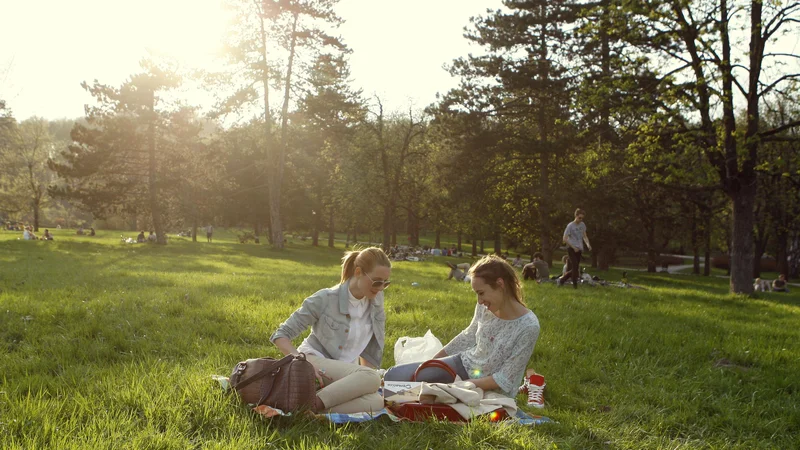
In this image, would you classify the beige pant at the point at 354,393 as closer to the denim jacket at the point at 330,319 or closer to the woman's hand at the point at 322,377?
the woman's hand at the point at 322,377

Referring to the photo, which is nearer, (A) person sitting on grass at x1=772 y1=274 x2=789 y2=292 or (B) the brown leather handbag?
(B) the brown leather handbag

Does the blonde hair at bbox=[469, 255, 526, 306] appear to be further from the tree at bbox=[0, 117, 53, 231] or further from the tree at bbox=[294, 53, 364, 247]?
the tree at bbox=[0, 117, 53, 231]

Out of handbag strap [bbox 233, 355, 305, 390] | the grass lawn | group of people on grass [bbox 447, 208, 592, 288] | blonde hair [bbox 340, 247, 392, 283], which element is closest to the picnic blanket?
the grass lawn

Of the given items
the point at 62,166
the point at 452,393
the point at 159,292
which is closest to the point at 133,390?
the point at 452,393

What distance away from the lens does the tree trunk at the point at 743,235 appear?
16.6 m

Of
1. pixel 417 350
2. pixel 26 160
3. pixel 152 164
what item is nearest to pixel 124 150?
pixel 152 164

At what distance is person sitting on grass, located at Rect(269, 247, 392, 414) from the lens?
4.65m

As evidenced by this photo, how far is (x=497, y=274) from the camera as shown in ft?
16.5

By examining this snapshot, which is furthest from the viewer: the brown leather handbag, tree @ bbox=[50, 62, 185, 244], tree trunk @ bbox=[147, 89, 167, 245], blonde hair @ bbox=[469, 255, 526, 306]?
tree trunk @ bbox=[147, 89, 167, 245]

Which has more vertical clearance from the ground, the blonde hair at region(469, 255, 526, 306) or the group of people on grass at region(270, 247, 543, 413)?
the blonde hair at region(469, 255, 526, 306)

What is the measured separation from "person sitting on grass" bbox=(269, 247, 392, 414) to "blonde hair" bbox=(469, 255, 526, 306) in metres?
0.87

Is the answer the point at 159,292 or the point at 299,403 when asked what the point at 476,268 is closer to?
the point at 299,403

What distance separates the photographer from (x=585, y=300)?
12.4 meters

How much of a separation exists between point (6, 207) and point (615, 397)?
188 ft
